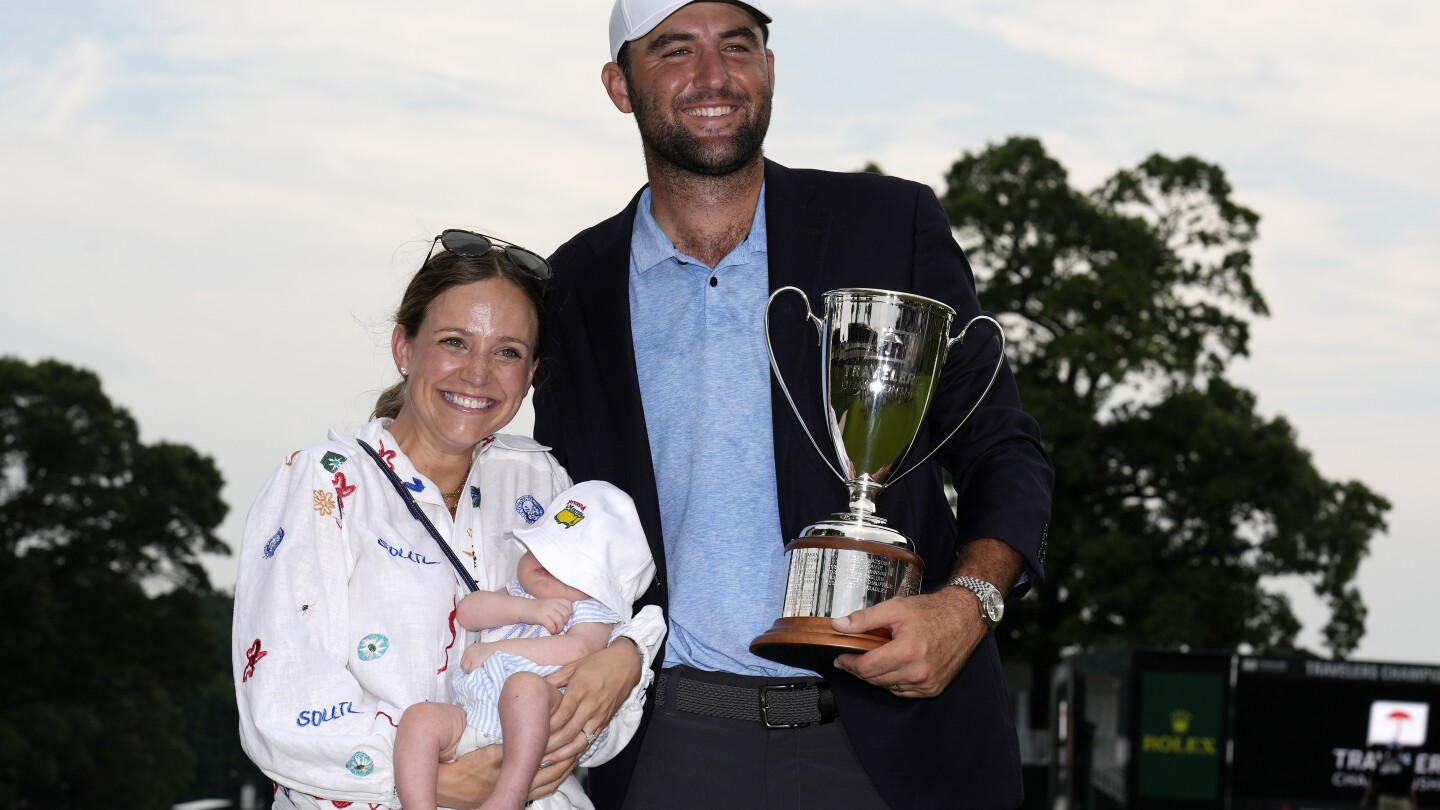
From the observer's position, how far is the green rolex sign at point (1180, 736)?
13.1 m

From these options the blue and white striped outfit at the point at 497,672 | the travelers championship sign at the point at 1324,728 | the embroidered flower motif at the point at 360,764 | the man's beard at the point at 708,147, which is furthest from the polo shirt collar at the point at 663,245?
the travelers championship sign at the point at 1324,728

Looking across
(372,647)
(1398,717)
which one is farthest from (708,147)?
(1398,717)

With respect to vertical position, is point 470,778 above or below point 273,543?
below

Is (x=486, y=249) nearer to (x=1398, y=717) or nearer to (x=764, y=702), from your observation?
(x=764, y=702)

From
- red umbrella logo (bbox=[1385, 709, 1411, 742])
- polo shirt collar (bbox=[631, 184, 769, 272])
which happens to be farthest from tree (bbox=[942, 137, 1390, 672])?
polo shirt collar (bbox=[631, 184, 769, 272])

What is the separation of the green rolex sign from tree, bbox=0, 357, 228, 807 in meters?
15.3

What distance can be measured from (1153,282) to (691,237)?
2240 centimetres

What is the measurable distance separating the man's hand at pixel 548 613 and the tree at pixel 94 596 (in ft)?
72.8

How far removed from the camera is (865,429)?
9.68ft

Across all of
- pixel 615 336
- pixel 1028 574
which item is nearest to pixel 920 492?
pixel 1028 574

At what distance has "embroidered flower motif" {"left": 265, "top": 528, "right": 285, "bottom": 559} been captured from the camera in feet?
9.07

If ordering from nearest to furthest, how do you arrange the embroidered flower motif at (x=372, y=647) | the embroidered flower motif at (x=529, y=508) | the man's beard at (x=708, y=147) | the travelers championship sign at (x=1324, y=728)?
the embroidered flower motif at (x=372, y=647)
the embroidered flower motif at (x=529, y=508)
the man's beard at (x=708, y=147)
the travelers championship sign at (x=1324, y=728)

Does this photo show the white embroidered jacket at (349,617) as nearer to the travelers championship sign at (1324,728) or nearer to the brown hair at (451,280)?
the brown hair at (451,280)

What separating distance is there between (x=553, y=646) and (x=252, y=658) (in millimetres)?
515
